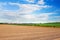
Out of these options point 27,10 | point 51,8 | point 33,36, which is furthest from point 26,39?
point 51,8

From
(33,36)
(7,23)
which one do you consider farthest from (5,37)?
(33,36)

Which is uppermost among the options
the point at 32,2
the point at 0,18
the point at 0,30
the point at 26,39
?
the point at 32,2

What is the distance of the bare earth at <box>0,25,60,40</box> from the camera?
4.46 feet

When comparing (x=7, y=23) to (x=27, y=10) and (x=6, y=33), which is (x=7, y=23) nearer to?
(x=6, y=33)

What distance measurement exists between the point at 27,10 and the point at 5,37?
1.23 ft

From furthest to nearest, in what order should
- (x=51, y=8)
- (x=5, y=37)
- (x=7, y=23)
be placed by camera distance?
1. (x=51, y=8)
2. (x=7, y=23)
3. (x=5, y=37)

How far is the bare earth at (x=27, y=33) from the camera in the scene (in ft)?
4.46

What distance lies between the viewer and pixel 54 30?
157 cm

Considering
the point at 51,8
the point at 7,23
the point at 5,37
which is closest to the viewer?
the point at 5,37

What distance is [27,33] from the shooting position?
4.71ft

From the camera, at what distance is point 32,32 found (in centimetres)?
146

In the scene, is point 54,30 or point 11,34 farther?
point 54,30

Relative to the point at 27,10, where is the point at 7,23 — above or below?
below

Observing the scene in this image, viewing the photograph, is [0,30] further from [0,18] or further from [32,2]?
[32,2]
